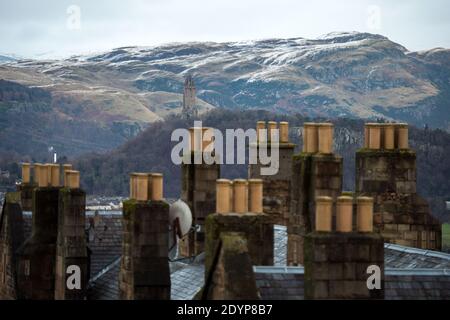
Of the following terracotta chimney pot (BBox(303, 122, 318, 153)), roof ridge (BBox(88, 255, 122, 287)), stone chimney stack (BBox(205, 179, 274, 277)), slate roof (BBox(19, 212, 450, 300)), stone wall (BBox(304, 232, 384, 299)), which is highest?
terracotta chimney pot (BBox(303, 122, 318, 153))

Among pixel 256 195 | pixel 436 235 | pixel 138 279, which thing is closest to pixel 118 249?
pixel 436 235

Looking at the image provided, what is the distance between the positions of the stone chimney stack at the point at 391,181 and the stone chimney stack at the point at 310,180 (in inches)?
108

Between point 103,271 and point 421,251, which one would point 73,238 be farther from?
point 421,251

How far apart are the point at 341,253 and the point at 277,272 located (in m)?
2.72

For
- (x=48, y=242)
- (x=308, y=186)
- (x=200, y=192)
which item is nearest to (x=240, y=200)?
(x=308, y=186)

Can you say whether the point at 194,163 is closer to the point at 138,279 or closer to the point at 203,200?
the point at 203,200

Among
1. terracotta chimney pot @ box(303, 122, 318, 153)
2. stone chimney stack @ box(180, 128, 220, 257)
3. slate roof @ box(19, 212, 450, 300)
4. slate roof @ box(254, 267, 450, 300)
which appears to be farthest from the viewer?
stone chimney stack @ box(180, 128, 220, 257)

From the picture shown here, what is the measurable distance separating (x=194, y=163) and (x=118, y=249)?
6.86 meters

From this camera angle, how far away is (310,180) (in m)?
29.7

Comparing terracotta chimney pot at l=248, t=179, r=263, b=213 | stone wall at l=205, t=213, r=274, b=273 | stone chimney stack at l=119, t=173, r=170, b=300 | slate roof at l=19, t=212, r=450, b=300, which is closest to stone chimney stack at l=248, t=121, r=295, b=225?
slate roof at l=19, t=212, r=450, b=300

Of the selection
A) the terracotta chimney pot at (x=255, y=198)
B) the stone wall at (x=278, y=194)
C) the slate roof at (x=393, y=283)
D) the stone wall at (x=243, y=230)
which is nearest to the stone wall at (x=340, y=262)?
the slate roof at (x=393, y=283)

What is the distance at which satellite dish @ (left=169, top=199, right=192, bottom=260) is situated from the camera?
31859mm

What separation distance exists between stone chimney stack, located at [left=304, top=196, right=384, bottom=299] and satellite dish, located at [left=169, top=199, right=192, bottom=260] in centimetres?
941

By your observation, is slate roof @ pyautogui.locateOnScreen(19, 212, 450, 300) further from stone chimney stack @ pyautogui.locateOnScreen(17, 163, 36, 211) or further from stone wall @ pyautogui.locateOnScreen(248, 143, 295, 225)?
stone wall @ pyautogui.locateOnScreen(248, 143, 295, 225)
